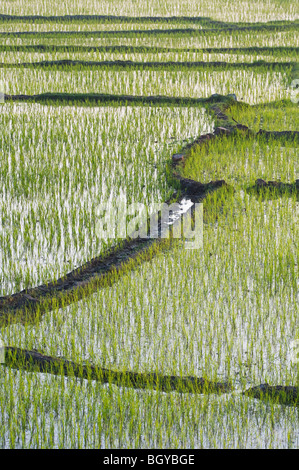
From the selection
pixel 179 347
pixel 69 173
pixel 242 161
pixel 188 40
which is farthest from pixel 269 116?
pixel 188 40

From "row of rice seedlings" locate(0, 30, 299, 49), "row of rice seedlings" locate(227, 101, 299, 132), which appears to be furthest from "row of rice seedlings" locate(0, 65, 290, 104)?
"row of rice seedlings" locate(0, 30, 299, 49)

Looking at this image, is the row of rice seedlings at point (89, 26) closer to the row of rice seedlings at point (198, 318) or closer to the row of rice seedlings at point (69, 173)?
the row of rice seedlings at point (69, 173)

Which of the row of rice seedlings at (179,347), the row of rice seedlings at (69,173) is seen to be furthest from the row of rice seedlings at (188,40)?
the row of rice seedlings at (179,347)

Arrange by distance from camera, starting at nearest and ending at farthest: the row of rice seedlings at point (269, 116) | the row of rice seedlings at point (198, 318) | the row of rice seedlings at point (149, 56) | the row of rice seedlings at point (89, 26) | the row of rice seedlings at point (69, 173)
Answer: the row of rice seedlings at point (198, 318)
the row of rice seedlings at point (69, 173)
the row of rice seedlings at point (269, 116)
the row of rice seedlings at point (149, 56)
the row of rice seedlings at point (89, 26)

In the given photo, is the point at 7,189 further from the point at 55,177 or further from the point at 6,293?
the point at 6,293

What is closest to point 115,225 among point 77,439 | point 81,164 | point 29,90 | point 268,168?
point 81,164

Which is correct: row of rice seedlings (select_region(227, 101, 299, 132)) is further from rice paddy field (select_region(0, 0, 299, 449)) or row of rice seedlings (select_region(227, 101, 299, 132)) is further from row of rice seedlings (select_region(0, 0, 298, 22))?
row of rice seedlings (select_region(0, 0, 298, 22))

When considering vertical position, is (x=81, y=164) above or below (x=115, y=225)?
above
